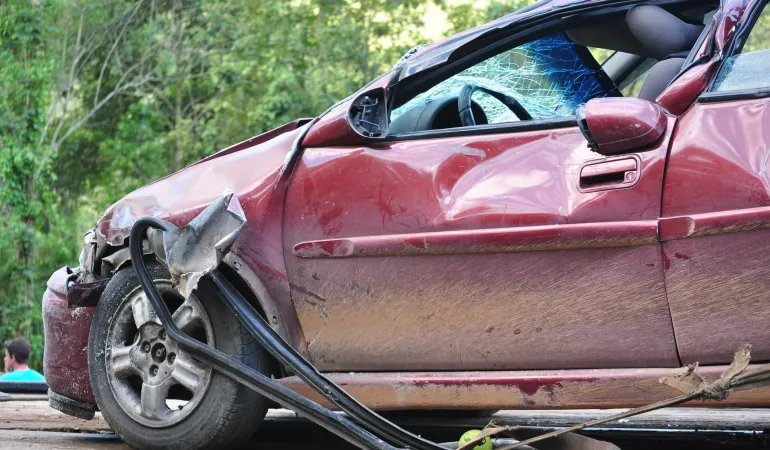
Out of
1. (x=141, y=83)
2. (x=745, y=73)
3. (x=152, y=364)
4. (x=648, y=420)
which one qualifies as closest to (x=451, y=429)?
(x=648, y=420)

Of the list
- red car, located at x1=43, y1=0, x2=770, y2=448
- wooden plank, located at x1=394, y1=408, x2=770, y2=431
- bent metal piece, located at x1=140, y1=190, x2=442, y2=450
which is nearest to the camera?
red car, located at x1=43, y1=0, x2=770, y2=448

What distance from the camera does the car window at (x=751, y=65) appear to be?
314 centimetres

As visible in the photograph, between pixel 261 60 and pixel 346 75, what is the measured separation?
7.91ft

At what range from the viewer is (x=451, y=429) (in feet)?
15.8

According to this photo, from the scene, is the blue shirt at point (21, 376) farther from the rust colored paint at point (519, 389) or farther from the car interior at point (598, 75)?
the car interior at point (598, 75)

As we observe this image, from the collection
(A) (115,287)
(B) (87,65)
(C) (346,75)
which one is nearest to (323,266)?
(A) (115,287)

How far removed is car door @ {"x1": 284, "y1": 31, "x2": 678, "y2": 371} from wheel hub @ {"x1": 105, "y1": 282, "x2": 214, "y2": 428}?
0.43 metres

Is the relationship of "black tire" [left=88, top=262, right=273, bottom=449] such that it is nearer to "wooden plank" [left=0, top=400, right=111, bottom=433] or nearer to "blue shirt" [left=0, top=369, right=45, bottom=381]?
"wooden plank" [left=0, top=400, right=111, bottom=433]

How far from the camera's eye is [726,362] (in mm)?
3012

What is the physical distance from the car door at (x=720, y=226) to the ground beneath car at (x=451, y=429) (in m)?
0.97

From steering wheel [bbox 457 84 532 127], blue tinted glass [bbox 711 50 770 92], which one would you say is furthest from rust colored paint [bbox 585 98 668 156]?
steering wheel [bbox 457 84 532 127]

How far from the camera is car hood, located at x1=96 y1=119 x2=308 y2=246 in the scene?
3.83 metres

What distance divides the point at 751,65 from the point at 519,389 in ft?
4.09

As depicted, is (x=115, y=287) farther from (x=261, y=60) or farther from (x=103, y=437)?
(x=261, y=60)
